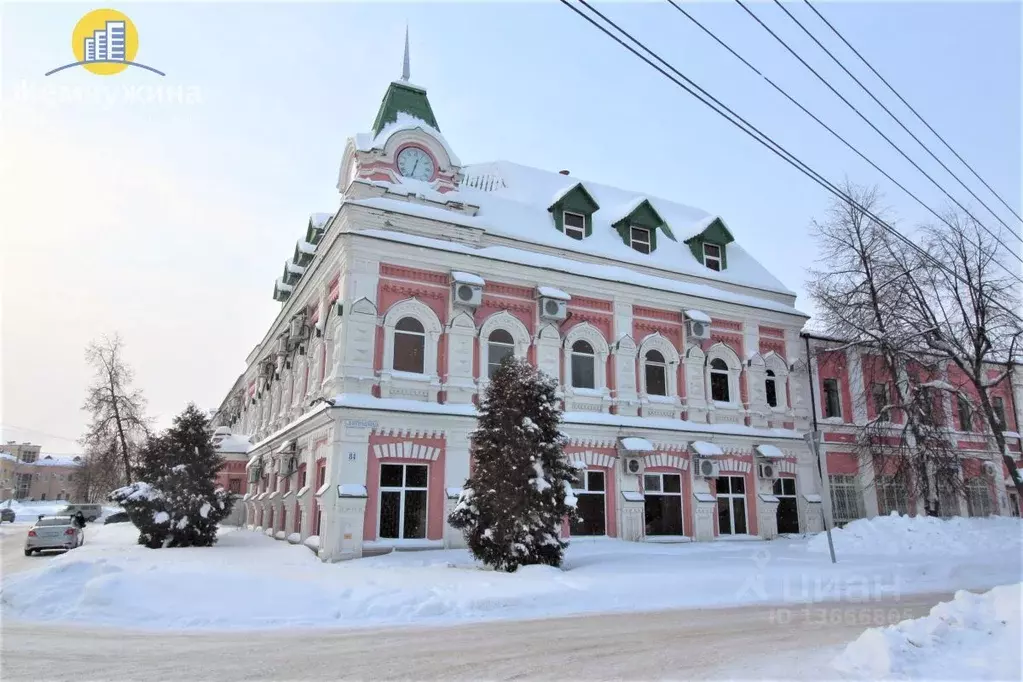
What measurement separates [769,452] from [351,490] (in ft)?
48.3

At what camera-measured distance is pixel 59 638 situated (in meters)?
8.92

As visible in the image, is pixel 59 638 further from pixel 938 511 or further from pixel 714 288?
pixel 938 511

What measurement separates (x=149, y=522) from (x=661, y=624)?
1646 cm

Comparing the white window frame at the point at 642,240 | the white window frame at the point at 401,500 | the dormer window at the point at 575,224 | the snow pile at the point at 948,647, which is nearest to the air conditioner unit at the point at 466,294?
the white window frame at the point at 401,500

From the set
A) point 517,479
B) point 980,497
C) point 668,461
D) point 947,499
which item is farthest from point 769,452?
point 980,497

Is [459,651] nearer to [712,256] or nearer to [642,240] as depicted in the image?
[642,240]

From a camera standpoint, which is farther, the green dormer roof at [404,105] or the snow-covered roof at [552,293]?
the green dormer roof at [404,105]

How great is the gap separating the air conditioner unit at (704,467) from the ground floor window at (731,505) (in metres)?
1.10

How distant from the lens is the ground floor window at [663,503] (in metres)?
21.9

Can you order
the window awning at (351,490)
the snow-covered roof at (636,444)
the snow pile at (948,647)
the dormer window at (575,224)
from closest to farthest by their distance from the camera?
the snow pile at (948,647) → the window awning at (351,490) → the snow-covered roof at (636,444) → the dormer window at (575,224)

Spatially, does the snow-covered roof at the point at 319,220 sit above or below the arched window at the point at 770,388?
above

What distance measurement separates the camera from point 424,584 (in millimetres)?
12375

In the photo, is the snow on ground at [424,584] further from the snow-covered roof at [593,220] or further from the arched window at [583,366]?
the snow-covered roof at [593,220]

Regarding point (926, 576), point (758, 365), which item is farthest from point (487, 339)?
point (926, 576)
